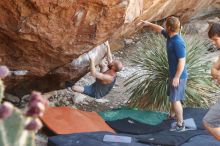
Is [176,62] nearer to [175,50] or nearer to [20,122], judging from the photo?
[175,50]

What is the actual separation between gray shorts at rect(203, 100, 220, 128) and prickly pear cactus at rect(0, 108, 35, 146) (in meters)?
3.45

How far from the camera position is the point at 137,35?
12352 mm

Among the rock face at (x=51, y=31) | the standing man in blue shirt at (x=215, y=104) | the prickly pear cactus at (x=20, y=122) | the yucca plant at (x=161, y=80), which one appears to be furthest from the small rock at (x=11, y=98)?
the prickly pear cactus at (x=20, y=122)

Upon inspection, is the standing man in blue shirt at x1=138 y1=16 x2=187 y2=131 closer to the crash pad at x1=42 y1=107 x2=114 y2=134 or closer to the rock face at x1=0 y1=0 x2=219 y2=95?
the rock face at x1=0 y1=0 x2=219 y2=95

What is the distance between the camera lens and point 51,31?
5.63 metres

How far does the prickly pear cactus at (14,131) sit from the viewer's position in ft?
6.25

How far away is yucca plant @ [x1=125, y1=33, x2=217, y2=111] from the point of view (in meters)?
7.82

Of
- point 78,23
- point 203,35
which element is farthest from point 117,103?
point 203,35

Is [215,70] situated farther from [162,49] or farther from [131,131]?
[162,49]

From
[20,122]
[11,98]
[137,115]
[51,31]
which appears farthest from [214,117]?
[20,122]

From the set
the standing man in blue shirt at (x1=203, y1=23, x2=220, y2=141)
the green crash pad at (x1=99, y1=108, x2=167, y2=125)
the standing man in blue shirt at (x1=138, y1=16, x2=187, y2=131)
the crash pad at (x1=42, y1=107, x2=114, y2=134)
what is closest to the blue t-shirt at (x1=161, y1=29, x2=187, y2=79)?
the standing man in blue shirt at (x1=138, y1=16, x2=187, y2=131)

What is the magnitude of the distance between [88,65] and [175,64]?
138cm

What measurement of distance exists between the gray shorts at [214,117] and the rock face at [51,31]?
156cm

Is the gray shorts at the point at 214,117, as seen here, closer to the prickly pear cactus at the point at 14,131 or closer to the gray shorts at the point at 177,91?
the gray shorts at the point at 177,91
